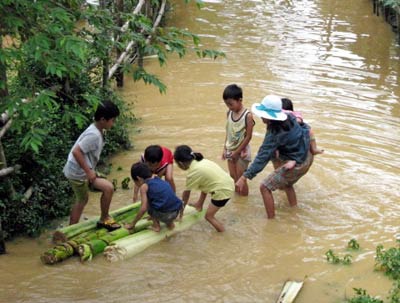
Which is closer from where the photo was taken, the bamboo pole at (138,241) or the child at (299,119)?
the bamboo pole at (138,241)

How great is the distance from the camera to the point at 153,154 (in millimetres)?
6500

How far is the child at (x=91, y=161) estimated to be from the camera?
615cm

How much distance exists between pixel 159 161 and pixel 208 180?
1.82ft

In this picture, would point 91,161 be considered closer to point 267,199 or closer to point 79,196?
point 79,196

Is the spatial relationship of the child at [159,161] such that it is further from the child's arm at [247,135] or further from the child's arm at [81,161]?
the child's arm at [247,135]

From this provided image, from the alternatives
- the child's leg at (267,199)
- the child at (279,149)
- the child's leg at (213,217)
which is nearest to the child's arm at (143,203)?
the child's leg at (213,217)

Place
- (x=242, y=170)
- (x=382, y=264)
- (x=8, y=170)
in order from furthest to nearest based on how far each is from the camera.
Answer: (x=242, y=170) < (x=8, y=170) < (x=382, y=264)

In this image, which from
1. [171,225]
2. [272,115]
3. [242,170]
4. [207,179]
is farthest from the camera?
[242,170]

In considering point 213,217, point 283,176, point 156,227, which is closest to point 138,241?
point 156,227

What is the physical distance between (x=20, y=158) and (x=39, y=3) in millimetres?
2796

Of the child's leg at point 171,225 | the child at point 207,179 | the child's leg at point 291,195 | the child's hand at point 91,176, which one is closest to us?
the child's hand at point 91,176

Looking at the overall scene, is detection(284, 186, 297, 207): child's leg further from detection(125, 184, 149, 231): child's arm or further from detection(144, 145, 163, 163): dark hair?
detection(125, 184, 149, 231): child's arm

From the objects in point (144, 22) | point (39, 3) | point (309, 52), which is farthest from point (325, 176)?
point (309, 52)

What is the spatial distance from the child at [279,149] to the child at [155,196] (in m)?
0.95
